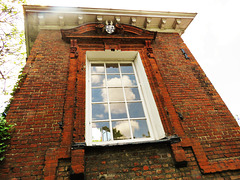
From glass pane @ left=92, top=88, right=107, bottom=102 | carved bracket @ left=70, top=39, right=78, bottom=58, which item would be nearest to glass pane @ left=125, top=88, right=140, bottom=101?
glass pane @ left=92, top=88, right=107, bottom=102

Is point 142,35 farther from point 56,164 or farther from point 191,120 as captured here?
point 56,164

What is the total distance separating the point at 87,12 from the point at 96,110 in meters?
3.40

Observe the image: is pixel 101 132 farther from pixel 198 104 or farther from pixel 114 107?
pixel 198 104

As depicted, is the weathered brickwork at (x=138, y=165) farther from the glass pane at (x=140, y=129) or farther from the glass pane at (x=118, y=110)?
the glass pane at (x=118, y=110)

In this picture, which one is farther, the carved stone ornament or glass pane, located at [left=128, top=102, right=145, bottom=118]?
the carved stone ornament

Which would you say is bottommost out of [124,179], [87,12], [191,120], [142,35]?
[124,179]

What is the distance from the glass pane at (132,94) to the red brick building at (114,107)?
3 centimetres

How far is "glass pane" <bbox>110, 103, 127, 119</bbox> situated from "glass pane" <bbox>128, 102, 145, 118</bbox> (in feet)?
0.50

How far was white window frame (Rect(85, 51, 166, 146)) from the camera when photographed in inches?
110

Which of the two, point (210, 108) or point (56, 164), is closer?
point (56, 164)

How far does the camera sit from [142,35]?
4434 millimetres

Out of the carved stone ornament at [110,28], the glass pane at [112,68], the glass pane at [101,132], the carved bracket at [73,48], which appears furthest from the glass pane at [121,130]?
the carved stone ornament at [110,28]

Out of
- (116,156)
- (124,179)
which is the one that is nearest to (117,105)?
(116,156)

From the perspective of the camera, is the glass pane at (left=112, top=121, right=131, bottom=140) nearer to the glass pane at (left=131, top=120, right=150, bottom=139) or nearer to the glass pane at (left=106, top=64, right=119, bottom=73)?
the glass pane at (left=131, top=120, right=150, bottom=139)
